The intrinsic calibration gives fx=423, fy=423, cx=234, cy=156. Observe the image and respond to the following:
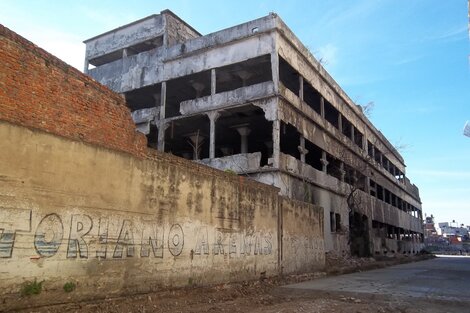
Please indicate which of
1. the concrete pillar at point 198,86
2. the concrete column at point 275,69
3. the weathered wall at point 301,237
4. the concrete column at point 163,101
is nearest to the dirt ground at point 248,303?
the weathered wall at point 301,237

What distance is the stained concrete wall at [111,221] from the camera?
6410 mm

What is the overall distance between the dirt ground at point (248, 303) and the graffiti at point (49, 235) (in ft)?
2.85

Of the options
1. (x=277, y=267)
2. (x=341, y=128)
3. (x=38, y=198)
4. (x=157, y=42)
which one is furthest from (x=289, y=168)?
(x=38, y=198)

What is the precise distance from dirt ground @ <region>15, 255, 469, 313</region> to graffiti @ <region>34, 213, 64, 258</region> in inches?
34.3

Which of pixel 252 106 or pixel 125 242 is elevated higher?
pixel 252 106

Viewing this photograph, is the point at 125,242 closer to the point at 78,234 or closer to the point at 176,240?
the point at 78,234

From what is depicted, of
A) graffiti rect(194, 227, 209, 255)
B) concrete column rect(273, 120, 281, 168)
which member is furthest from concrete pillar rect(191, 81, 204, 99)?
graffiti rect(194, 227, 209, 255)

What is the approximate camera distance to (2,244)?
6.12m

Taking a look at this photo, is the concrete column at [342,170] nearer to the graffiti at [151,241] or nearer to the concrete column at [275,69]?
the concrete column at [275,69]

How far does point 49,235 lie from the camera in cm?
681

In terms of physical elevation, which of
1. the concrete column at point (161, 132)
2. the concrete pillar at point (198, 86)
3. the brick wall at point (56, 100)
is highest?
the concrete pillar at point (198, 86)

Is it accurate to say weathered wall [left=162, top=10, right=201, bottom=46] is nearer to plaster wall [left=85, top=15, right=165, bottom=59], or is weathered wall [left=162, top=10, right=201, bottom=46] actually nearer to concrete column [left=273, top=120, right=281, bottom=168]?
plaster wall [left=85, top=15, right=165, bottom=59]

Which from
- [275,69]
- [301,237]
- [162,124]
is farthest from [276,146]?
[162,124]

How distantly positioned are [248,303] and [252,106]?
1478 centimetres
